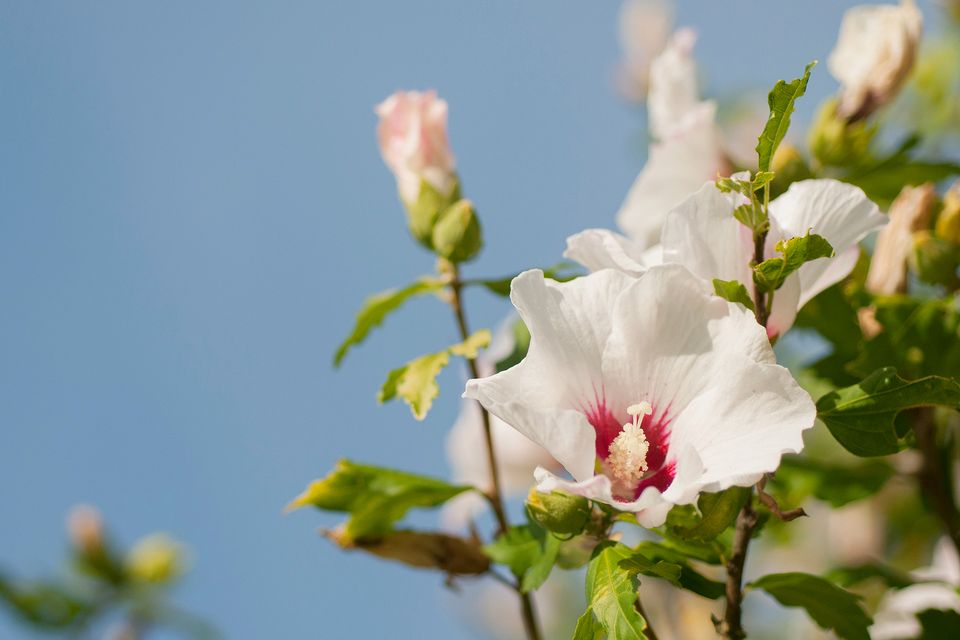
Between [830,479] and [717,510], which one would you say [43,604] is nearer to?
[830,479]

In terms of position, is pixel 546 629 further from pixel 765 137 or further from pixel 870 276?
pixel 765 137

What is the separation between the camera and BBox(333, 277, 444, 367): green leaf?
1.04 metres

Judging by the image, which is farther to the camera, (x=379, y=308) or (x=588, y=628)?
(x=379, y=308)

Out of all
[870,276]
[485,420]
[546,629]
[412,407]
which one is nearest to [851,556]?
[546,629]

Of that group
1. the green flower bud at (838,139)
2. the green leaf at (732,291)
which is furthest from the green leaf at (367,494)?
the green flower bud at (838,139)

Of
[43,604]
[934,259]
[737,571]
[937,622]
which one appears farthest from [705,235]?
[43,604]

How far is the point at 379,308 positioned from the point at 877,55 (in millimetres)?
→ 659

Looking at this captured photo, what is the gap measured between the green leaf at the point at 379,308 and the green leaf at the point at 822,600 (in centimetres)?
44

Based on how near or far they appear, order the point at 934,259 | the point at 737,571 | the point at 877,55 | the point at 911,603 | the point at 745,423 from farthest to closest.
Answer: the point at 911,603 → the point at 877,55 → the point at 934,259 → the point at 737,571 → the point at 745,423

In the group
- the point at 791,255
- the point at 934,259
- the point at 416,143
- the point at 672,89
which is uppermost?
the point at 672,89

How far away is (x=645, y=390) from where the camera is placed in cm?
70

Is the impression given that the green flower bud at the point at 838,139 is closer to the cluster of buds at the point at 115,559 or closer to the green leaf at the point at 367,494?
the green leaf at the point at 367,494

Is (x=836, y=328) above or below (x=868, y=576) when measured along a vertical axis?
above

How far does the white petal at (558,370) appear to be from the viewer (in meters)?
0.65
